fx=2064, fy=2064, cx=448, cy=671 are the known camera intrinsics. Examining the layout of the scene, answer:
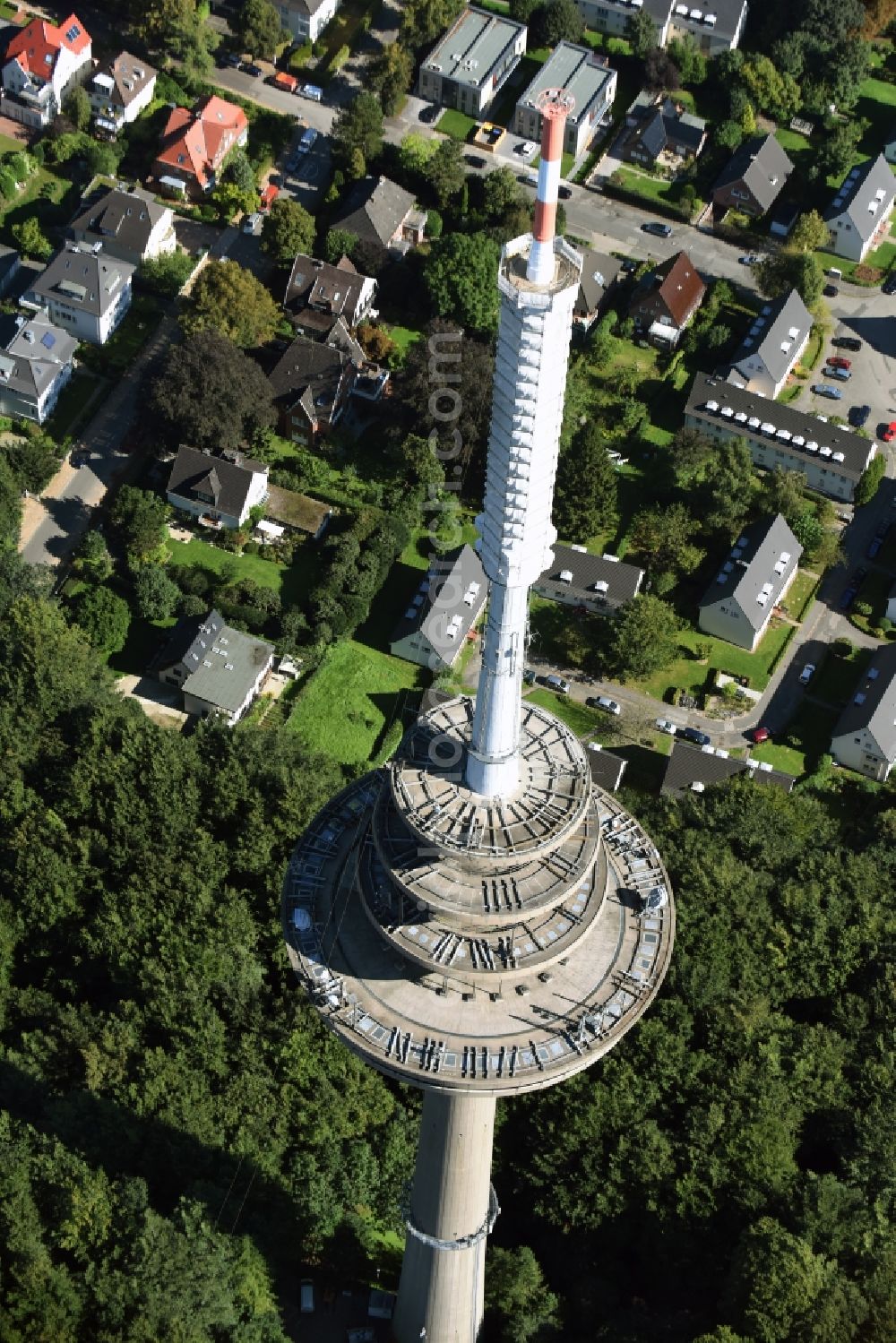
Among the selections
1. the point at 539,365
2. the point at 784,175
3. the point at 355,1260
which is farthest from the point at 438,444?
the point at 539,365

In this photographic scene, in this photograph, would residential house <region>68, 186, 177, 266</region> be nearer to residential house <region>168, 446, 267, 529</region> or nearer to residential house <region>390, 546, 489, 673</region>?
residential house <region>168, 446, 267, 529</region>

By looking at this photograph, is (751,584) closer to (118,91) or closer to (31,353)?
(31,353)

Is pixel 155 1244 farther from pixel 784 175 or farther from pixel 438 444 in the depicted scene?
pixel 784 175

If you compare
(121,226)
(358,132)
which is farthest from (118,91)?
(358,132)

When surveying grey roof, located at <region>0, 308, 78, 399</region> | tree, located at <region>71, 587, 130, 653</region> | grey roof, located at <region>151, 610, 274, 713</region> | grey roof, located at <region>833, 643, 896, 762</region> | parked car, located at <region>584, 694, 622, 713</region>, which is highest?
grey roof, located at <region>833, 643, 896, 762</region>

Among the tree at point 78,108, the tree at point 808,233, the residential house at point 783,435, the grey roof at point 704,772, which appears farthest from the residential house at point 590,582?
the tree at point 78,108

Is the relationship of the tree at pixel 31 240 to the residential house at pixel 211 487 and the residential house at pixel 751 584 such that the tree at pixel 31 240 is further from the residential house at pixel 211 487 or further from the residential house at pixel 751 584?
the residential house at pixel 751 584

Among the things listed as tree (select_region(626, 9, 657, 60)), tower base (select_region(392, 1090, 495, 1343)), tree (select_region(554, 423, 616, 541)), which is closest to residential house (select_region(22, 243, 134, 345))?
tree (select_region(554, 423, 616, 541))
